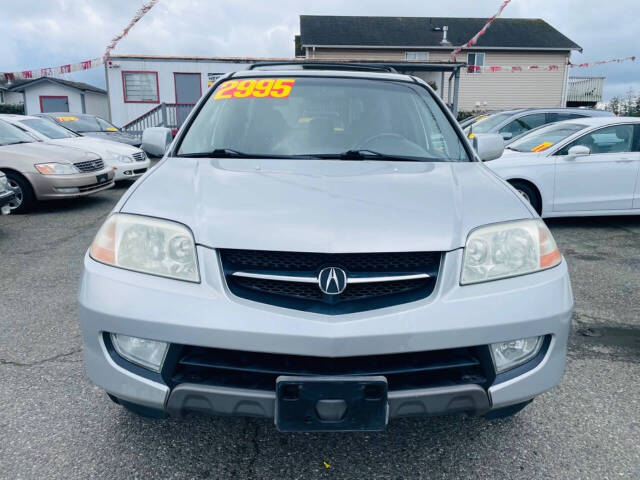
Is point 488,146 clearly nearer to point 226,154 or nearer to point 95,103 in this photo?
point 226,154

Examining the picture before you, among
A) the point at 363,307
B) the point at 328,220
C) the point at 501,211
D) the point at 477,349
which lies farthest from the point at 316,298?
the point at 501,211

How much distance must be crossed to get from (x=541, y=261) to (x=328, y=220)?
0.82 metres

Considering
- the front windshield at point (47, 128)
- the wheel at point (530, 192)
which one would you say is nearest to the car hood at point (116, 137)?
the front windshield at point (47, 128)

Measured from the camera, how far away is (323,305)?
1.65 m

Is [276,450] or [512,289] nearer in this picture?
[512,289]

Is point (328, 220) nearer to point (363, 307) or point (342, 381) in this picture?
point (363, 307)

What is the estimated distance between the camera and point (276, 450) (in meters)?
2.04

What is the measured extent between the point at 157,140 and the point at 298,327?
6.56ft

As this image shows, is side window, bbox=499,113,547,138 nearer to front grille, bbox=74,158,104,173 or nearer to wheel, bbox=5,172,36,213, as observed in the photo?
front grille, bbox=74,158,104,173

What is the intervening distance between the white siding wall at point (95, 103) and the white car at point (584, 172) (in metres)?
27.6

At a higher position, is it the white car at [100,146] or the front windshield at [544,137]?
the front windshield at [544,137]

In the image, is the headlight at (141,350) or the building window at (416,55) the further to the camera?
the building window at (416,55)

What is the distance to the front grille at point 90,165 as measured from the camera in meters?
7.30

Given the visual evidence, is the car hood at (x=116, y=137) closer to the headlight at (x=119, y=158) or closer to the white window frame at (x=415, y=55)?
the headlight at (x=119, y=158)
